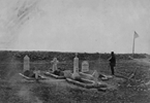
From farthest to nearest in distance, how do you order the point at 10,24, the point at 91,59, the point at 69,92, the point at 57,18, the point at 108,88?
the point at 57,18 < the point at 91,59 < the point at 10,24 < the point at 108,88 < the point at 69,92

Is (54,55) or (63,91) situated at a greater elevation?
(54,55)

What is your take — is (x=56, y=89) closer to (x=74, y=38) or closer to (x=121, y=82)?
(x=121, y=82)

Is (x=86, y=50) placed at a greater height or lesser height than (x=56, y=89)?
greater

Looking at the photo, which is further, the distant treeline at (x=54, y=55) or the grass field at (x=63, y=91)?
the distant treeline at (x=54, y=55)

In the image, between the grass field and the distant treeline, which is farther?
the distant treeline

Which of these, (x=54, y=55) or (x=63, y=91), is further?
(x=54, y=55)

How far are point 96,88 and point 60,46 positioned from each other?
8.50 metres

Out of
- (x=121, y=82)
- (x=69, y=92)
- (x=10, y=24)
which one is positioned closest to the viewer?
(x=69, y=92)

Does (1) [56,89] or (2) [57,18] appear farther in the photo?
(2) [57,18]

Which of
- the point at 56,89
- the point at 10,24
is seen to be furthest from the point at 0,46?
the point at 56,89

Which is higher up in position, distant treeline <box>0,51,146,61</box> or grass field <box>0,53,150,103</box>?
distant treeline <box>0,51,146,61</box>

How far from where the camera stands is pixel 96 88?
13055mm

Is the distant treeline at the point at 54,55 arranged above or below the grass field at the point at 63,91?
above

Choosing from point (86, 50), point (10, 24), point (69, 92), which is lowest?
point (69, 92)
